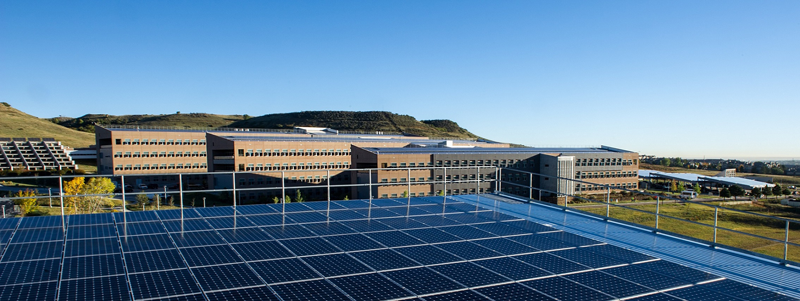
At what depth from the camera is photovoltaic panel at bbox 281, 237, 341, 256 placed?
7.21 metres

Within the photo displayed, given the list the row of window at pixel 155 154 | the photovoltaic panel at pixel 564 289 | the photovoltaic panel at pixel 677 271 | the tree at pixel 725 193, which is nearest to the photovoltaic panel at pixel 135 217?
the photovoltaic panel at pixel 564 289

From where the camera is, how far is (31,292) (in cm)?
→ 507

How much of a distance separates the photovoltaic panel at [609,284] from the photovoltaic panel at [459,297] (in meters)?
1.62

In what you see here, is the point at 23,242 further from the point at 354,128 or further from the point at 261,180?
the point at 354,128

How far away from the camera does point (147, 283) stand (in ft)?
17.9

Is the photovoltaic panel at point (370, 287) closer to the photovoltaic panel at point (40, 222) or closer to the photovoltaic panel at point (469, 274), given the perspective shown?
the photovoltaic panel at point (469, 274)

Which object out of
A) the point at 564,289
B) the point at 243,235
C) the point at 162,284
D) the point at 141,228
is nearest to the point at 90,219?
the point at 141,228

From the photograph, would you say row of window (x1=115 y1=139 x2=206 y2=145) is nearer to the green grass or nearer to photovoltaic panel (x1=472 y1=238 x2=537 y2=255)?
the green grass

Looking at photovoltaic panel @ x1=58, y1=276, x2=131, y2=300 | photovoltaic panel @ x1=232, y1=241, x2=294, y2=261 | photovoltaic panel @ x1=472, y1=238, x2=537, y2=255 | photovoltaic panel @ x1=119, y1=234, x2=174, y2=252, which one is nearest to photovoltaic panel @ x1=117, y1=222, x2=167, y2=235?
photovoltaic panel @ x1=119, y1=234, x2=174, y2=252

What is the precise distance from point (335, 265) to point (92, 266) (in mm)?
3396

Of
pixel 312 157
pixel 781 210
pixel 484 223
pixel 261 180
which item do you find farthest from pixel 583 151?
pixel 484 223

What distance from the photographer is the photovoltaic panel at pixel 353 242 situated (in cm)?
757

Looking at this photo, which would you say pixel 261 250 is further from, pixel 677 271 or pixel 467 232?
pixel 677 271

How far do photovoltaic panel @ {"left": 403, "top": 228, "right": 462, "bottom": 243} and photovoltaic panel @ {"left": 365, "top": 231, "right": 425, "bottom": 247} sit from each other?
0.63 ft
